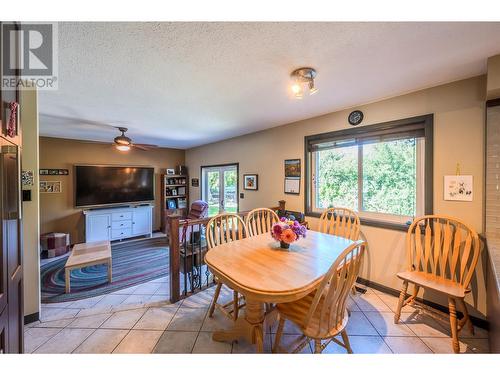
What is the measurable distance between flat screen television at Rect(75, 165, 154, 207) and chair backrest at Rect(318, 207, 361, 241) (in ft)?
15.2

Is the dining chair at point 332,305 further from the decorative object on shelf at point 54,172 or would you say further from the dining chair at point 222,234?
the decorative object on shelf at point 54,172

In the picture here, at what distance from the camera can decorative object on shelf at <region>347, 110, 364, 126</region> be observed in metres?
2.51

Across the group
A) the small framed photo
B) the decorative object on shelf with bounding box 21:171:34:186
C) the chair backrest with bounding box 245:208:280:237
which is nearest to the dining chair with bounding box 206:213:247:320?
the chair backrest with bounding box 245:208:280:237

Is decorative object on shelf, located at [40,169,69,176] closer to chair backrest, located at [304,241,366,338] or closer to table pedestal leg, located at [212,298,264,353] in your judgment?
table pedestal leg, located at [212,298,264,353]

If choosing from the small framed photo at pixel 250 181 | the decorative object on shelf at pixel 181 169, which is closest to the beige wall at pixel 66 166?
the decorative object on shelf at pixel 181 169

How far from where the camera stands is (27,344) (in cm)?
166

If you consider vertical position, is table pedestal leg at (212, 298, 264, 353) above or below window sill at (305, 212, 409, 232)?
below

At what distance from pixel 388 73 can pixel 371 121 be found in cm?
75

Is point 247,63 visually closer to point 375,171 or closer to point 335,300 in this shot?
point 335,300

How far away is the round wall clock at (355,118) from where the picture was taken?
2514mm

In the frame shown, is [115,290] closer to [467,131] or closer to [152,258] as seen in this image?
[152,258]
